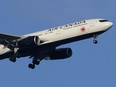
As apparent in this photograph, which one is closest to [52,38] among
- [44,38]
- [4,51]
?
[44,38]

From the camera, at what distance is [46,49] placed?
111 meters

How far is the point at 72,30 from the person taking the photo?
109m

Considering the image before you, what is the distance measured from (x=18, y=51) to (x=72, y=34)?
7.89 meters

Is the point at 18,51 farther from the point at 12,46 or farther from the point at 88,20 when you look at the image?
the point at 88,20

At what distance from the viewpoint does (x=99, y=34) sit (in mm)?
109562

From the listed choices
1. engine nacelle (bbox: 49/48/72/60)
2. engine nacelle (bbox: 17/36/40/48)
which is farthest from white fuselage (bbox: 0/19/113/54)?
engine nacelle (bbox: 49/48/72/60)

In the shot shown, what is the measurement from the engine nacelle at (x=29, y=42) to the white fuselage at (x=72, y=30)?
0.96 m

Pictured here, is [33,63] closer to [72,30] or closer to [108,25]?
[72,30]

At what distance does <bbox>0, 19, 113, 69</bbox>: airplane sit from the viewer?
109 m

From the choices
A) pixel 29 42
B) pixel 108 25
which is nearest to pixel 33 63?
pixel 29 42

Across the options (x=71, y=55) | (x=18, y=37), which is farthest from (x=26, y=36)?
(x=71, y=55)

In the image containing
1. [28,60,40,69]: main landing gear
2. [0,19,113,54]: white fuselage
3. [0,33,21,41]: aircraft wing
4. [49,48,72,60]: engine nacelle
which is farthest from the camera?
[28,60,40,69]: main landing gear

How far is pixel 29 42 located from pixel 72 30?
6163 millimetres

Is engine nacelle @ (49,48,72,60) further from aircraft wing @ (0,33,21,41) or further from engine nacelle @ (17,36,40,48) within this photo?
aircraft wing @ (0,33,21,41)
